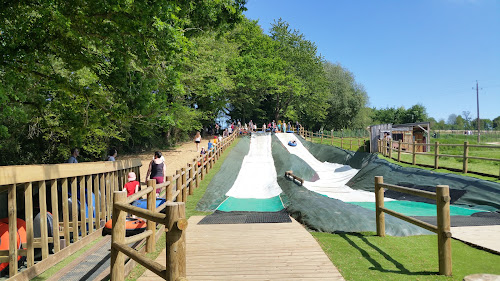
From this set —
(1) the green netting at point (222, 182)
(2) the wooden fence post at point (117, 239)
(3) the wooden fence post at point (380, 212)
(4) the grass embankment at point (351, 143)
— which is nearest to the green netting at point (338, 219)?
(3) the wooden fence post at point (380, 212)

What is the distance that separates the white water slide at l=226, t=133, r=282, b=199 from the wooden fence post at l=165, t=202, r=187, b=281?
29.5 feet

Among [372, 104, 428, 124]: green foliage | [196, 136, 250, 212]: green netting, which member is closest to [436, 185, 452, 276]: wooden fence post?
[196, 136, 250, 212]: green netting

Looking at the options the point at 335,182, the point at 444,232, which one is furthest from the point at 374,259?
the point at 335,182

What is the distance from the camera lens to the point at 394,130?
2452 cm

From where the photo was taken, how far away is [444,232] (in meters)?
3.53

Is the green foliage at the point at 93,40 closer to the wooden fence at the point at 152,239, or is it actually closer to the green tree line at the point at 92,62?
the green tree line at the point at 92,62

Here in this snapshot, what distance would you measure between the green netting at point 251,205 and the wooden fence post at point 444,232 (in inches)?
229

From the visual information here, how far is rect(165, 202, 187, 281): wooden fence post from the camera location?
87.0 inches

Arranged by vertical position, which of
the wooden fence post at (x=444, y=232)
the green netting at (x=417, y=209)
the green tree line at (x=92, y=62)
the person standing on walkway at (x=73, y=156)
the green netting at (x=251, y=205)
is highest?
the green tree line at (x=92, y=62)

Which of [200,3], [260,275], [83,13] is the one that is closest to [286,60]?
[200,3]

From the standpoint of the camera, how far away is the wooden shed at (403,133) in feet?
71.2

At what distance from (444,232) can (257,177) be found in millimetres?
11628

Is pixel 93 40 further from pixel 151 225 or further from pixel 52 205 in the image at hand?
pixel 151 225

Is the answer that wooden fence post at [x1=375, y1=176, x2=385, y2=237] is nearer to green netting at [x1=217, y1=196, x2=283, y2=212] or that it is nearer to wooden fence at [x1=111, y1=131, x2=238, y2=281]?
wooden fence at [x1=111, y1=131, x2=238, y2=281]
